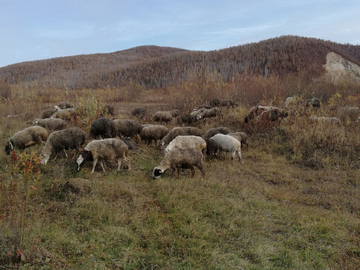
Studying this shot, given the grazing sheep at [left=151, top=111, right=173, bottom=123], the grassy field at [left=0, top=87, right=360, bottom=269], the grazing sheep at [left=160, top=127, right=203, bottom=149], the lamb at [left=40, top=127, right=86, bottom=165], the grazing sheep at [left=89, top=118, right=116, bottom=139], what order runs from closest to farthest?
the grassy field at [left=0, top=87, right=360, bottom=269], the lamb at [left=40, top=127, right=86, bottom=165], the grazing sheep at [left=89, top=118, right=116, bottom=139], the grazing sheep at [left=160, top=127, right=203, bottom=149], the grazing sheep at [left=151, top=111, right=173, bottom=123]

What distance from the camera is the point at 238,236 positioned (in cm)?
445

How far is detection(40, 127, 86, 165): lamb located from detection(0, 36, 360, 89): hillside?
12724mm

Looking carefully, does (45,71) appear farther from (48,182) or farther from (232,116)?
(48,182)

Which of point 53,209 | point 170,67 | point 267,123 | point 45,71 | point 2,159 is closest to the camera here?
point 53,209

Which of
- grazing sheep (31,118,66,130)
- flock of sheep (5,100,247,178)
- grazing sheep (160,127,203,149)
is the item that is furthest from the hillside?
grazing sheep (31,118,66,130)

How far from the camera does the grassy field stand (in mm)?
3610

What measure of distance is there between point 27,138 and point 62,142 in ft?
5.39

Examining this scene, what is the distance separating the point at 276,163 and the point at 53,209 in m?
7.84

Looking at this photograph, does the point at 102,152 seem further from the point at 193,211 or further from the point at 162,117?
the point at 162,117

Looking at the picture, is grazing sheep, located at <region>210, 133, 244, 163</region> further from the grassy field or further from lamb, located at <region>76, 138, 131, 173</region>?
lamb, located at <region>76, 138, 131, 173</region>

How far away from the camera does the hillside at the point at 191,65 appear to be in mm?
25453

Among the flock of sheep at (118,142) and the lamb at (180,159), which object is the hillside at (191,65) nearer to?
the flock of sheep at (118,142)

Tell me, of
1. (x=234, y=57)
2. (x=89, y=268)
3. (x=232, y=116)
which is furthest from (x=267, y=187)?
(x=234, y=57)

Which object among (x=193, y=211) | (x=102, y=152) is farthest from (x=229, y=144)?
(x=102, y=152)
